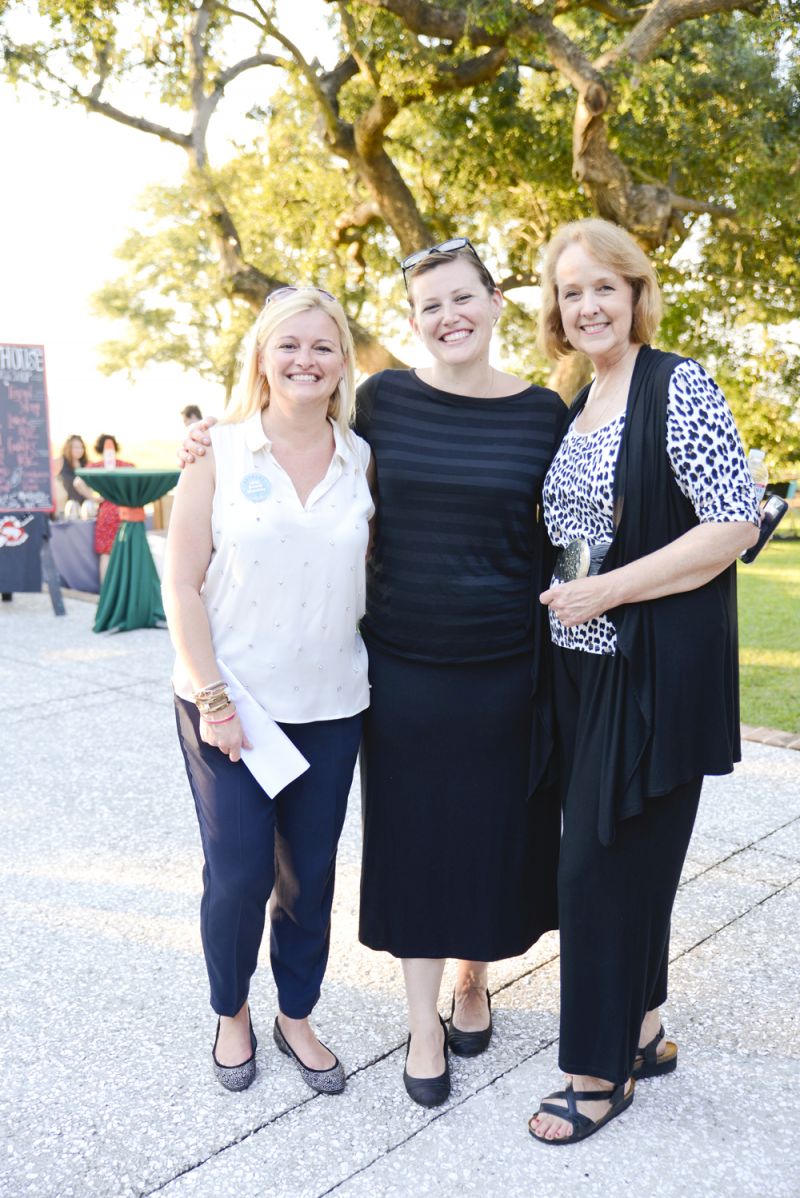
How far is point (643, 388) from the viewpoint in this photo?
206 cm

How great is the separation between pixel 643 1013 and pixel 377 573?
1.16 metres

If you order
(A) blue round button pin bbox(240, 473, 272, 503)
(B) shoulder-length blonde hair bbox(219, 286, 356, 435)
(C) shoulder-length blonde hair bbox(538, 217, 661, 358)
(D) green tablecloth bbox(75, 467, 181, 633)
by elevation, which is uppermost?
(C) shoulder-length blonde hair bbox(538, 217, 661, 358)

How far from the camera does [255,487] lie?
86.2 inches

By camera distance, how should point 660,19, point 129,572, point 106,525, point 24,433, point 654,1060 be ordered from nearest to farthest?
point 654,1060 < point 129,572 < point 24,433 < point 660,19 < point 106,525

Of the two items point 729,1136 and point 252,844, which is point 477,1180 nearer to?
point 729,1136

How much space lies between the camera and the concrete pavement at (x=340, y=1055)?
2127mm

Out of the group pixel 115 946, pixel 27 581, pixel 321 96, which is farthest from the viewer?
pixel 321 96

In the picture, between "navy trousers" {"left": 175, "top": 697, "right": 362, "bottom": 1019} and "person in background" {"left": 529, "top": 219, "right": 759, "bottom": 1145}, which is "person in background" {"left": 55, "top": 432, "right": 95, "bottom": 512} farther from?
"person in background" {"left": 529, "top": 219, "right": 759, "bottom": 1145}

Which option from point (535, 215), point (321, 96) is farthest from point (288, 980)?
point (535, 215)

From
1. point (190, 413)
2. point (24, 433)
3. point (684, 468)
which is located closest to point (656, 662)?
point (684, 468)

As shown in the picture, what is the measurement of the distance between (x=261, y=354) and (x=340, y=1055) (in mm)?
1735

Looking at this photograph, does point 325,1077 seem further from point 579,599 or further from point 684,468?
point 684,468

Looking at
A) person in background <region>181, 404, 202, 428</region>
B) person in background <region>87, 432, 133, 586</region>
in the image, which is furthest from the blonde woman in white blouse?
person in background <region>181, 404, 202, 428</region>

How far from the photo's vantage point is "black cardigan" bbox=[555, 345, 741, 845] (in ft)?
6.72
